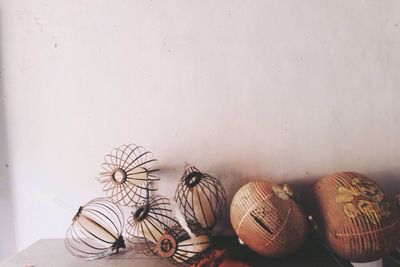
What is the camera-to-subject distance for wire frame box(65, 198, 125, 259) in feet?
2.69

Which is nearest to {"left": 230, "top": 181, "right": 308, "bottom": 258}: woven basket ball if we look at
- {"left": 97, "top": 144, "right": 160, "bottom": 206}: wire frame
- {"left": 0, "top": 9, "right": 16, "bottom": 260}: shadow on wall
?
{"left": 97, "top": 144, "right": 160, "bottom": 206}: wire frame

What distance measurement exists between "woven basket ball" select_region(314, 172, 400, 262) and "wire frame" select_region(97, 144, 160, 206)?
0.60m

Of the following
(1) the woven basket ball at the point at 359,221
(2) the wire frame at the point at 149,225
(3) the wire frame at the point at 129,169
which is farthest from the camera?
(3) the wire frame at the point at 129,169

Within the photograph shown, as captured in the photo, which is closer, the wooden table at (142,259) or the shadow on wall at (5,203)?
A: the wooden table at (142,259)

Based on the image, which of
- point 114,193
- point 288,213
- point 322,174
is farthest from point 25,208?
point 322,174

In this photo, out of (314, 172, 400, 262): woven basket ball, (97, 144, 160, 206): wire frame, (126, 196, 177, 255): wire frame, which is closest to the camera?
(314, 172, 400, 262): woven basket ball

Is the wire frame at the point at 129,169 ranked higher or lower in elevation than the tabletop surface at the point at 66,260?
higher

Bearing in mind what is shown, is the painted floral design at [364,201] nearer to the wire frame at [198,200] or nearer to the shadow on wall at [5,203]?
the wire frame at [198,200]

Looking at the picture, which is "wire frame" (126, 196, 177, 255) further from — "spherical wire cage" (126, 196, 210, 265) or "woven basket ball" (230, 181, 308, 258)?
"woven basket ball" (230, 181, 308, 258)

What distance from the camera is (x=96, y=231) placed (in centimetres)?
82

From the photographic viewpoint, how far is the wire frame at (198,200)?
2.64 ft

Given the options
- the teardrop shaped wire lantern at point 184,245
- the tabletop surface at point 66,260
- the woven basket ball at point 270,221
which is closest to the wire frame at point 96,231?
the tabletop surface at point 66,260

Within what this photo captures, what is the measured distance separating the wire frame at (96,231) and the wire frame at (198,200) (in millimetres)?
250

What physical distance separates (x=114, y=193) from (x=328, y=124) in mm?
844
